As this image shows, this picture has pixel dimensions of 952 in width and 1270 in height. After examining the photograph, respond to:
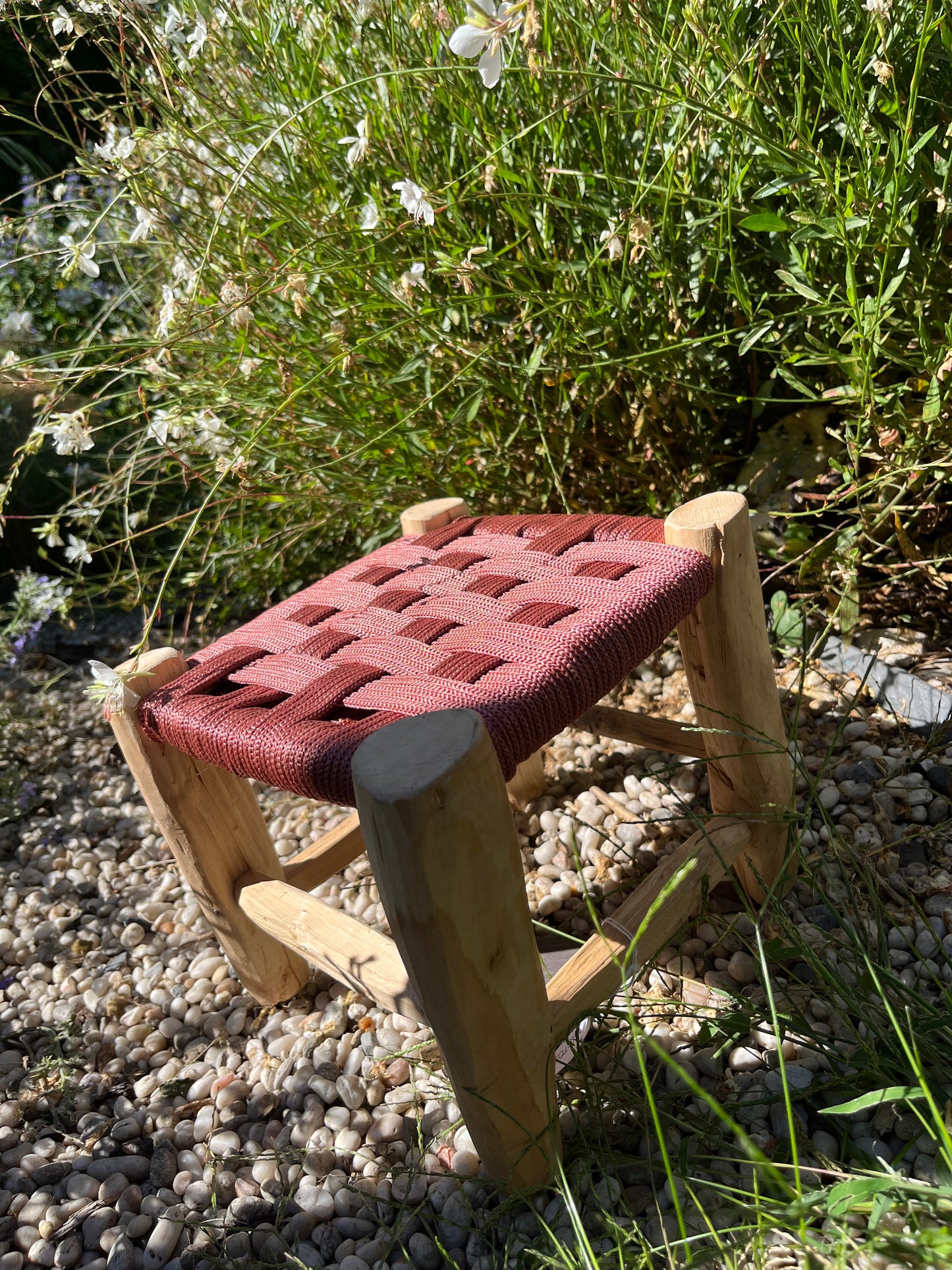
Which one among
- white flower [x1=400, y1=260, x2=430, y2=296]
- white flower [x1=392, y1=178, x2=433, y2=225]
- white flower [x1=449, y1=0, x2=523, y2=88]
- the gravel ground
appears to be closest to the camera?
white flower [x1=449, y1=0, x2=523, y2=88]

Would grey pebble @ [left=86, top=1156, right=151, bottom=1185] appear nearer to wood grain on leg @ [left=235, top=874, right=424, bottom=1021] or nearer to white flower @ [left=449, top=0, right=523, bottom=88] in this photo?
wood grain on leg @ [left=235, top=874, right=424, bottom=1021]

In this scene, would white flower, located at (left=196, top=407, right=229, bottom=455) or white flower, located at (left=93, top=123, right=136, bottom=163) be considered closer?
white flower, located at (left=93, top=123, right=136, bottom=163)

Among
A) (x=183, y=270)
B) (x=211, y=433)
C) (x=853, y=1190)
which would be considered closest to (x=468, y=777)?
(x=853, y=1190)

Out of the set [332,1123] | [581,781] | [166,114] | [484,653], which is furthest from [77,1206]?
[166,114]

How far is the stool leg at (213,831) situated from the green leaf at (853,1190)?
2.21ft

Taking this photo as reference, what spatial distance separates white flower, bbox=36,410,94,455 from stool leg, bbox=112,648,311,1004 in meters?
0.24

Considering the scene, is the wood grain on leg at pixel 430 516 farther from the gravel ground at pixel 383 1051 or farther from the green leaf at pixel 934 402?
the green leaf at pixel 934 402

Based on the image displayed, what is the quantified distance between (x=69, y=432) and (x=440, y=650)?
19.1 inches

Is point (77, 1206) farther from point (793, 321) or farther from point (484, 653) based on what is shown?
point (793, 321)

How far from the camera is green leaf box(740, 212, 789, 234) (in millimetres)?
1038

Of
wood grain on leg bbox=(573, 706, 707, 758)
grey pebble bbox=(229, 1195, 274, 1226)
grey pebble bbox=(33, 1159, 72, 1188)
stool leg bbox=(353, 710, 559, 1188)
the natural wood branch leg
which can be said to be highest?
Answer: stool leg bbox=(353, 710, 559, 1188)

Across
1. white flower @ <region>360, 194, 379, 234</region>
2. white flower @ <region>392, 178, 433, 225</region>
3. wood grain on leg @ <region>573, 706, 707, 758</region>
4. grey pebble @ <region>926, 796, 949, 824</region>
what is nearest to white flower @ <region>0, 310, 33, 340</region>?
white flower @ <region>360, 194, 379, 234</region>

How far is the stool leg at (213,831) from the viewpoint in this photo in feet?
3.23

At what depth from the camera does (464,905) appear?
662 mm
